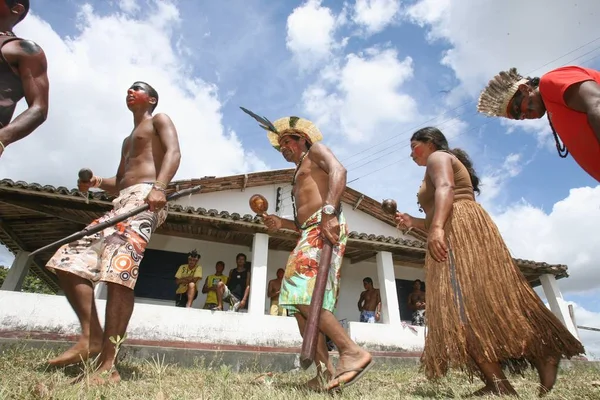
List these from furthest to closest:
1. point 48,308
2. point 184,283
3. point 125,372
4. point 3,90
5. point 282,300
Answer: point 184,283 → point 48,308 → point 125,372 → point 282,300 → point 3,90

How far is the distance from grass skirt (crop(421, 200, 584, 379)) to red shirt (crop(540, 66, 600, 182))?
75 centimetres

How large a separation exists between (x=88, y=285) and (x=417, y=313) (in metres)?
8.63

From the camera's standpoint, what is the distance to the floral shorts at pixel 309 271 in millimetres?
2518

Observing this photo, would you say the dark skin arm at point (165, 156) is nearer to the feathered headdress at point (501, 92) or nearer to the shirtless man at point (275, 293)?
the feathered headdress at point (501, 92)

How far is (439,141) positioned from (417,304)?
762 centimetres

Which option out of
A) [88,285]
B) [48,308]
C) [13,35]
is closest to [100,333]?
[88,285]

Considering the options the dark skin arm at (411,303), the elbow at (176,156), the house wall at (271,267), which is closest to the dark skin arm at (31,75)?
the elbow at (176,156)

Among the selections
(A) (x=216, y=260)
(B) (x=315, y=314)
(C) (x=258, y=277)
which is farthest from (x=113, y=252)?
(A) (x=216, y=260)

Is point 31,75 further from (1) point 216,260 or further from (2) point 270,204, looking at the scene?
(2) point 270,204

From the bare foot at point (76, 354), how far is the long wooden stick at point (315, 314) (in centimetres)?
139

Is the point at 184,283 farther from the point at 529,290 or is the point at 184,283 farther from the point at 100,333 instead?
the point at 529,290

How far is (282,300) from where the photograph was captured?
2.63 m

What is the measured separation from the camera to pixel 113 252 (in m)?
2.54

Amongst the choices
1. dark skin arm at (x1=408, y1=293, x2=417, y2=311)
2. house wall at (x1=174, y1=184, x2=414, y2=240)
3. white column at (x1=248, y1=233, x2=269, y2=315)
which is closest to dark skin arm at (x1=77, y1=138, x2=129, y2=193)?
white column at (x1=248, y1=233, x2=269, y2=315)
